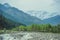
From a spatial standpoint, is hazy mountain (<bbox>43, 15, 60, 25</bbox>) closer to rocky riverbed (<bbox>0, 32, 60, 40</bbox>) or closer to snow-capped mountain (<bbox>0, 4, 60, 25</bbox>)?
snow-capped mountain (<bbox>0, 4, 60, 25</bbox>)

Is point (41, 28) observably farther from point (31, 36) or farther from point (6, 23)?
point (6, 23)

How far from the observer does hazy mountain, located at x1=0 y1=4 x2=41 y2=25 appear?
2564 mm

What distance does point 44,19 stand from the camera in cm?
257

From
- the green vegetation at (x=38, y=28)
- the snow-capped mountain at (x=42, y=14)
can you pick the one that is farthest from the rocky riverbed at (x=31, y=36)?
the snow-capped mountain at (x=42, y=14)

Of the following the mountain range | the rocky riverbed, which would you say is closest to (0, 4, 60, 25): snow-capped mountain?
the mountain range

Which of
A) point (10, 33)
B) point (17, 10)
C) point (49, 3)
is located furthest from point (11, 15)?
point (49, 3)

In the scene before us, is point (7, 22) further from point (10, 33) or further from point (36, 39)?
point (36, 39)

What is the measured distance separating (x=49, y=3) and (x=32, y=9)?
11.5 inches

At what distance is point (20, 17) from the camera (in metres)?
2.59

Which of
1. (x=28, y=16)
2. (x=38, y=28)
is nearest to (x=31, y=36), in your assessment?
(x=38, y=28)

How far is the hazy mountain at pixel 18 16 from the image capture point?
256cm

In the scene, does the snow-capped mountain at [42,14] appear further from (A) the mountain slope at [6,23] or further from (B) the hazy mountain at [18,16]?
(A) the mountain slope at [6,23]

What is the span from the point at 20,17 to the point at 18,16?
0.12 feet

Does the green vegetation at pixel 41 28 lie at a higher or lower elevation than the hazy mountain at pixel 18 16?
lower
